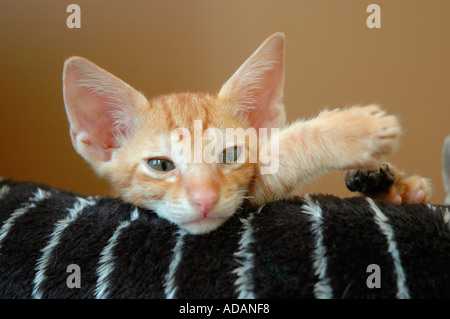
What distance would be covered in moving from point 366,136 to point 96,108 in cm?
59

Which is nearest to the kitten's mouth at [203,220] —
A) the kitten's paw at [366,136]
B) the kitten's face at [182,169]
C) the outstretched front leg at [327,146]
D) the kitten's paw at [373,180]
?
the kitten's face at [182,169]

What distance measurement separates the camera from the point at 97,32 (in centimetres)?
168

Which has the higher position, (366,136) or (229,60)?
(229,60)

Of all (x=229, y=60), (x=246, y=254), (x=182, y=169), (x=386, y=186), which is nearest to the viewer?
(x=246, y=254)

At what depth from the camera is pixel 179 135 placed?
73 centimetres

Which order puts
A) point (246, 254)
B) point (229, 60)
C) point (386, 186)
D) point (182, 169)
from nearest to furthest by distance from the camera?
point (246, 254), point (182, 169), point (386, 186), point (229, 60)

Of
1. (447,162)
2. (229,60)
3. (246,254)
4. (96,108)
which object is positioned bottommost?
(246,254)

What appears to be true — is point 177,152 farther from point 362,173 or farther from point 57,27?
point 57,27

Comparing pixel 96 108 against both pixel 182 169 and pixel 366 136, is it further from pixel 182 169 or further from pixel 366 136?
pixel 366 136

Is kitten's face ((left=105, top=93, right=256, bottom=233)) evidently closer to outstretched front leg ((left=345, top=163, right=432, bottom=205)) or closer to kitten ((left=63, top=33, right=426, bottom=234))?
kitten ((left=63, top=33, right=426, bottom=234))

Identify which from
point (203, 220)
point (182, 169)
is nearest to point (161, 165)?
point (182, 169)

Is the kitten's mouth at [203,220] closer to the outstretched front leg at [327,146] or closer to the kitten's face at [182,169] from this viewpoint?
the kitten's face at [182,169]

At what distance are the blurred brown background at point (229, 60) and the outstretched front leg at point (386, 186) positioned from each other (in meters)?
0.87
